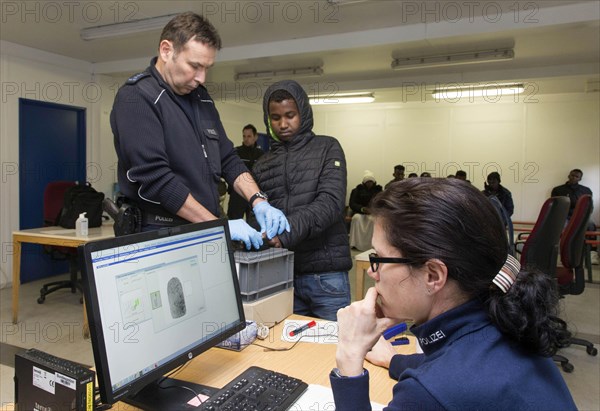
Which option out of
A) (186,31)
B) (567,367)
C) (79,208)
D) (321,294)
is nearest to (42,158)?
(79,208)

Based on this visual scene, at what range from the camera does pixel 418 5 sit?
12.2 ft

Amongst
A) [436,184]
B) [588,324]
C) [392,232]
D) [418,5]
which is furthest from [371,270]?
[588,324]

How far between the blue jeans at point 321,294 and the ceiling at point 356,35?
255 cm

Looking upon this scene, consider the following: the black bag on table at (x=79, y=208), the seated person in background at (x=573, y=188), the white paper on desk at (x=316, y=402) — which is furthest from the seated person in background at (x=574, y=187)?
the white paper on desk at (x=316, y=402)

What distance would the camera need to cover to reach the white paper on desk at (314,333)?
1420 mm

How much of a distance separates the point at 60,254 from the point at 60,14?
2215 millimetres

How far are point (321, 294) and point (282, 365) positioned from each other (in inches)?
23.0

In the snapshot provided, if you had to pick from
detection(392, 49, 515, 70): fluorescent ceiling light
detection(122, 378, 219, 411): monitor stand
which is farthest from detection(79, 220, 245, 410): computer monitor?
detection(392, 49, 515, 70): fluorescent ceiling light

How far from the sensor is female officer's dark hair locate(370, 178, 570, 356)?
0.72 metres

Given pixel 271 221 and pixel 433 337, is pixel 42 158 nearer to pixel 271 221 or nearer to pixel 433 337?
pixel 271 221

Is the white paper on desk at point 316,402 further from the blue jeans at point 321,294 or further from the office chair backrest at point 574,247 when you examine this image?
the office chair backrest at point 574,247

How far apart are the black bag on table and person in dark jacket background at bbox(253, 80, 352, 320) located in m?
2.52

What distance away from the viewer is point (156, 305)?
3.14 ft

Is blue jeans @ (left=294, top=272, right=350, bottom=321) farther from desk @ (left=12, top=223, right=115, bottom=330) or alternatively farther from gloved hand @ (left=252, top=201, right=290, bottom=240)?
desk @ (left=12, top=223, right=115, bottom=330)
